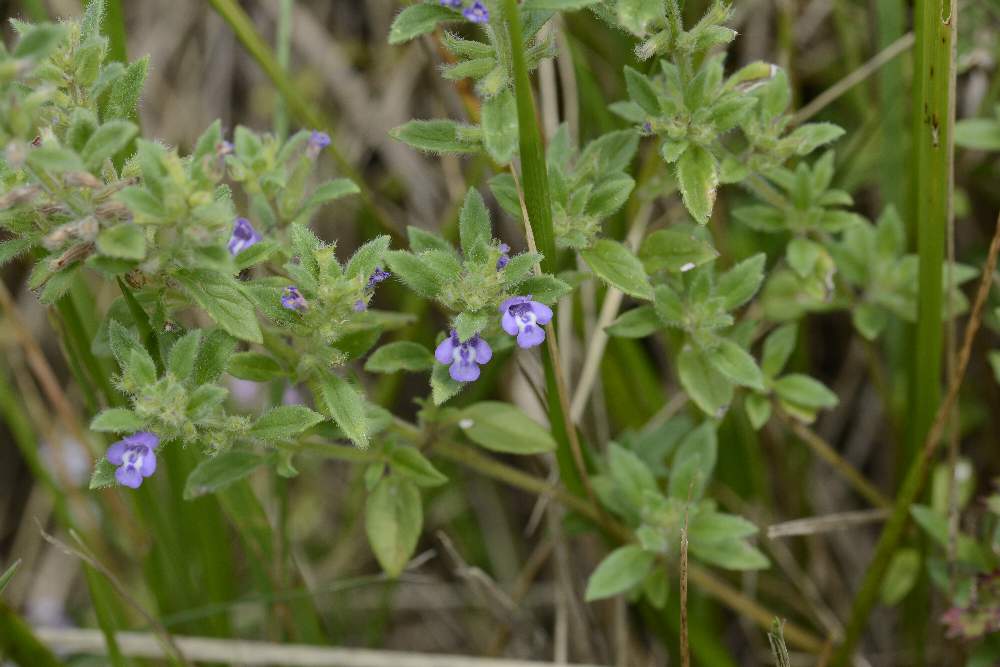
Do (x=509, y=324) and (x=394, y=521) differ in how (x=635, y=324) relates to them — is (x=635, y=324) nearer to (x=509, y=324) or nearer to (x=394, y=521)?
(x=509, y=324)

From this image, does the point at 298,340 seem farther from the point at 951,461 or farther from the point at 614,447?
the point at 951,461

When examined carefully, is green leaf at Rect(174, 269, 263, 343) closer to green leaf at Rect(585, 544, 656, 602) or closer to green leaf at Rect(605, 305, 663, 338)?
green leaf at Rect(605, 305, 663, 338)

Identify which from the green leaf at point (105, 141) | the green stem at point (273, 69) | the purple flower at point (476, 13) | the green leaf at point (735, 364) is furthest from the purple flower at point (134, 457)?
the green leaf at point (735, 364)

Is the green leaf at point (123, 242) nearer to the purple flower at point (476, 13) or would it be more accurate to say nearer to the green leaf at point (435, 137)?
the green leaf at point (435, 137)

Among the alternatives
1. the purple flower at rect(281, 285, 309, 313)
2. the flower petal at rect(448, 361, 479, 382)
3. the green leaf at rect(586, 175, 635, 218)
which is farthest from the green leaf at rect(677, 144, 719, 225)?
the purple flower at rect(281, 285, 309, 313)

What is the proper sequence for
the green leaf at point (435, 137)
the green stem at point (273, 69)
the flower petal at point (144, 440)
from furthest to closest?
the green stem at point (273, 69) < the green leaf at point (435, 137) < the flower petal at point (144, 440)

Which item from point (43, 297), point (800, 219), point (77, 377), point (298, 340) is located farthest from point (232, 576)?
point (800, 219)
